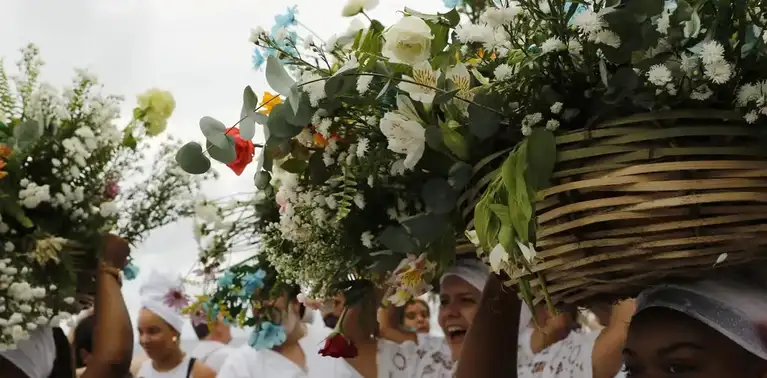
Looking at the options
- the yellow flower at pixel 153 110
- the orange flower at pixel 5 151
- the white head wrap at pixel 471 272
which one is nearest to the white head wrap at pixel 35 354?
the orange flower at pixel 5 151

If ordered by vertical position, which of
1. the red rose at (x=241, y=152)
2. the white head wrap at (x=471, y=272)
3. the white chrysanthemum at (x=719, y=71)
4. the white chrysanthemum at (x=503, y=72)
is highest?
the white head wrap at (x=471, y=272)

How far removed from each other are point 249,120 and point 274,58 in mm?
71

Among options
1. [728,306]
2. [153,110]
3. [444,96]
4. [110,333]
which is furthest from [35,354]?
[728,306]

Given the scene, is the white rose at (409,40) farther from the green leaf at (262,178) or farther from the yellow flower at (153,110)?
the yellow flower at (153,110)

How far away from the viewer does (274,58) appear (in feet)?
2.73

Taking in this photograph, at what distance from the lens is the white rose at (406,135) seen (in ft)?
2.56

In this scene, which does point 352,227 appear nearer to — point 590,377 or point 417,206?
point 417,206

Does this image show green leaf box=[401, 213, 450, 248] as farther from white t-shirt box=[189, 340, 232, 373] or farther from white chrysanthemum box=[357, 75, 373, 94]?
white t-shirt box=[189, 340, 232, 373]

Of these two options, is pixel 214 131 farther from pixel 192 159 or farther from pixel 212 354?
pixel 212 354

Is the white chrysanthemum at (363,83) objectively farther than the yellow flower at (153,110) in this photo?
No

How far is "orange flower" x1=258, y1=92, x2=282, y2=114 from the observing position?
916 millimetres

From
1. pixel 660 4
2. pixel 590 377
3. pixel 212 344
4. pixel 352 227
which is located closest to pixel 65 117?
pixel 352 227

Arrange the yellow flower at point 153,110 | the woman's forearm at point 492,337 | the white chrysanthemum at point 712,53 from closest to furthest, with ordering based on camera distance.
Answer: the white chrysanthemum at point 712,53 < the woman's forearm at point 492,337 < the yellow flower at point 153,110

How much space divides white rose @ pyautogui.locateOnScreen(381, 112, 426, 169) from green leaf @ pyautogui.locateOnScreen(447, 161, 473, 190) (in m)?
0.04
